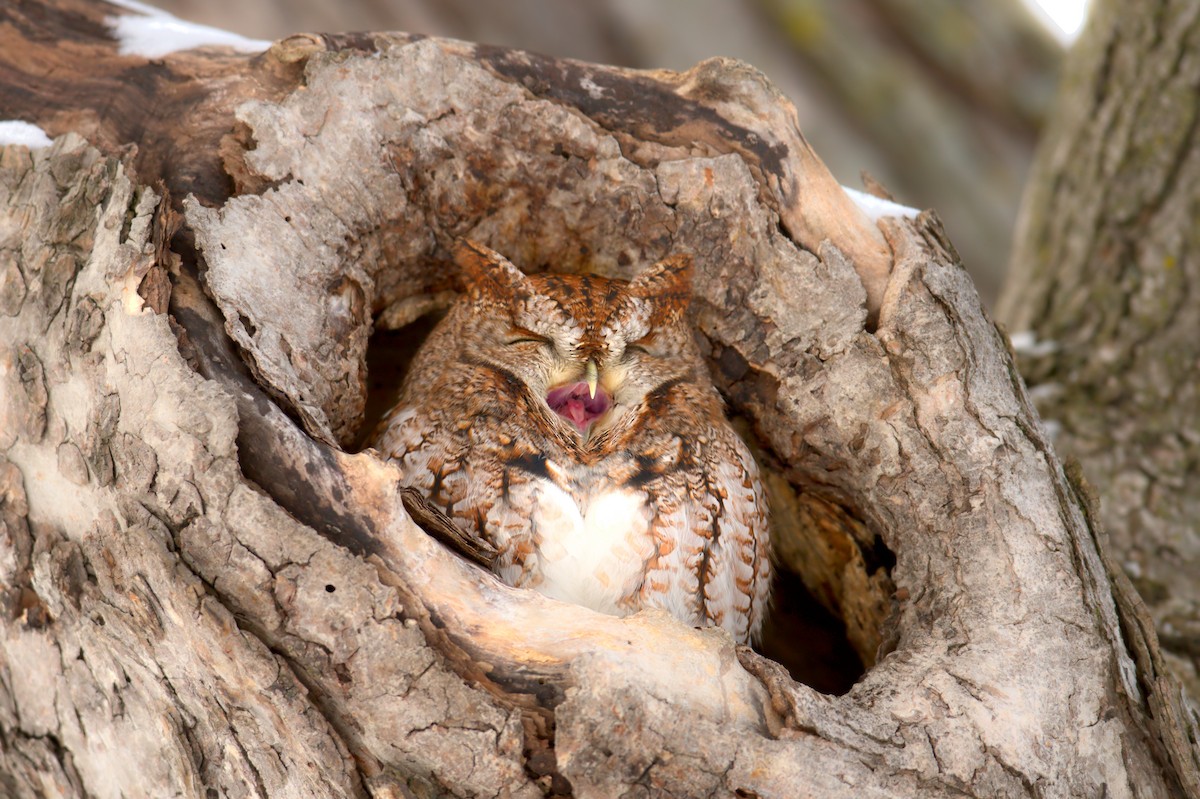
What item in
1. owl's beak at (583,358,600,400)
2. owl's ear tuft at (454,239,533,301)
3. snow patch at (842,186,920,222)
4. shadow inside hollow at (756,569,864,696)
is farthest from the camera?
shadow inside hollow at (756,569,864,696)

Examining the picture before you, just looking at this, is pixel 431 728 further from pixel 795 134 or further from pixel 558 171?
pixel 795 134

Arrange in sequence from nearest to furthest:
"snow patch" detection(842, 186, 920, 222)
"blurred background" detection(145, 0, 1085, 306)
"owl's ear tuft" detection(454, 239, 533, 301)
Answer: "owl's ear tuft" detection(454, 239, 533, 301), "snow patch" detection(842, 186, 920, 222), "blurred background" detection(145, 0, 1085, 306)

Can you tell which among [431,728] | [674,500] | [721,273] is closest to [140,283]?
[431,728]

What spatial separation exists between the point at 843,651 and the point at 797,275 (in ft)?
3.31

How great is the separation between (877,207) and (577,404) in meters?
0.82

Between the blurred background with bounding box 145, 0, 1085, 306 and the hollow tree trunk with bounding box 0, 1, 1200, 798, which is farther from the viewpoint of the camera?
the blurred background with bounding box 145, 0, 1085, 306

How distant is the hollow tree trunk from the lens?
5.02 ft

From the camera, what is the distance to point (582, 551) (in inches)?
75.7

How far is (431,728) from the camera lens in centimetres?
151

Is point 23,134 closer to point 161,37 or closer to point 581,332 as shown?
point 161,37

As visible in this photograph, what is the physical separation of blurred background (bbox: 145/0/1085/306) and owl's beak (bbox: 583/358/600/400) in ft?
12.5

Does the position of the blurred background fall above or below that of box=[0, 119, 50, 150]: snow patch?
above

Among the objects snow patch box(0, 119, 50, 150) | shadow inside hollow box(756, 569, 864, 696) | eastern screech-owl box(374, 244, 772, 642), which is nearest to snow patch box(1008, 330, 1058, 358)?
shadow inside hollow box(756, 569, 864, 696)

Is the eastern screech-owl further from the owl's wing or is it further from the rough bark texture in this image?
the rough bark texture
